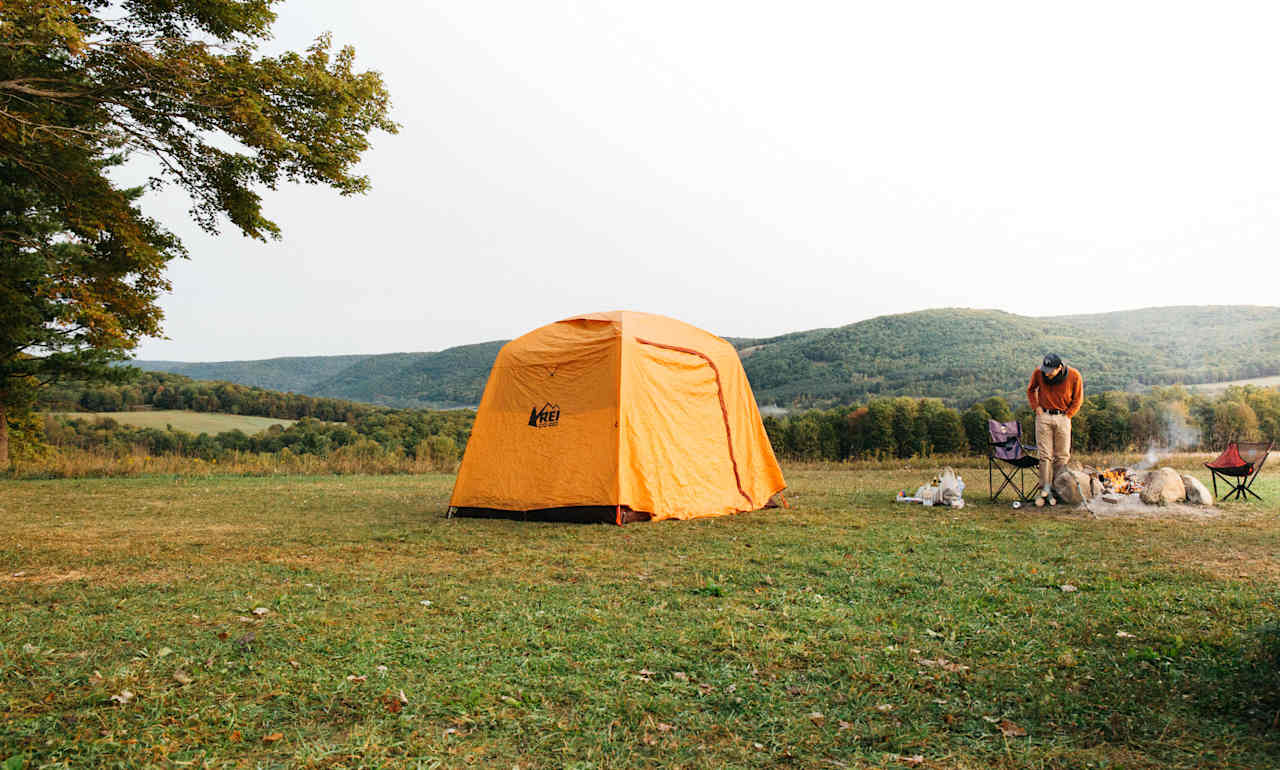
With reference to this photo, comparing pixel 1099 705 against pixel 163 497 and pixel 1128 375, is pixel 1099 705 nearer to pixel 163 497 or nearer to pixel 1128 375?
pixel 163 497

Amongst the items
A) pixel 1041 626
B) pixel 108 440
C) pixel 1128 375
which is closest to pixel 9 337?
pixel 108 440

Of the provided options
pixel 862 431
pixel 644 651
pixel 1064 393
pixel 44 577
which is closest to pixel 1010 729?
pixel 644 651

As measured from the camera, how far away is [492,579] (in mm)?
4906

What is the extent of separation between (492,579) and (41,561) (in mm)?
3555

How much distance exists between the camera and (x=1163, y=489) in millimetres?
8359

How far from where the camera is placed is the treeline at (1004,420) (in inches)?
650

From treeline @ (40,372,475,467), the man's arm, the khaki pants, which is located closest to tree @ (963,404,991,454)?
the khaki pants

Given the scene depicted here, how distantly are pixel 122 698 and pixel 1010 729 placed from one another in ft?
10.9

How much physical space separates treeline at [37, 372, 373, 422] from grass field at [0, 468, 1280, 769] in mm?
19218

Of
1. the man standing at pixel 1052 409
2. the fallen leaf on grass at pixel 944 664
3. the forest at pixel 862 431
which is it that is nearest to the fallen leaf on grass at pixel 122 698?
the fallen leaf on grass at pixel 944 664

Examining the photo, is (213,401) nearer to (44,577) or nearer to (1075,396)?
(44,577)

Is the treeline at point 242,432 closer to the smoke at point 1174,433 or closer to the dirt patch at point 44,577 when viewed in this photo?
the dirt patch at point 44,577

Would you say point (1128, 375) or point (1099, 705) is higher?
point (1128, 375)

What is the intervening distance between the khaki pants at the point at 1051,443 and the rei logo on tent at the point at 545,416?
586 centimetres
